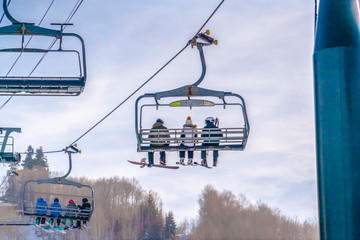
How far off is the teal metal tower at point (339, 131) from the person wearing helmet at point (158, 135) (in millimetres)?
7355

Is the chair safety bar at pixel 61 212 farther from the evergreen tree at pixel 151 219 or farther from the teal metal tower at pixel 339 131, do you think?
the evergreen tree at pixel 151 219

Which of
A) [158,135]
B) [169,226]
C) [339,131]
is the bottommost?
[169,226]

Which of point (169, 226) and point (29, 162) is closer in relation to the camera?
point (169, 226)

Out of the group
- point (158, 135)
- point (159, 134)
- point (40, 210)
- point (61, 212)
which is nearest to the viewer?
point (159, 134)

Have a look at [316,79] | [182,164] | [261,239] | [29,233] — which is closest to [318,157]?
[316,79]

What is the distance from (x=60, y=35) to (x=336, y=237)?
24.8 ft

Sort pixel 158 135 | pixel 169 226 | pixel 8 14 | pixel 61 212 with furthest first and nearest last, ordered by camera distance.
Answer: pixel 169 226 → pixel 61 212 → pixel 158 135 → pixel 8 14

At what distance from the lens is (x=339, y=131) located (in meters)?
3.08

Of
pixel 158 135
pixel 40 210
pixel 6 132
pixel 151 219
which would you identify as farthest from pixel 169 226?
pixel 158 135

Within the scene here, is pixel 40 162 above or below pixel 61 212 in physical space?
above

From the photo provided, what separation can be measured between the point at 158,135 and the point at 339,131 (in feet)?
25.6

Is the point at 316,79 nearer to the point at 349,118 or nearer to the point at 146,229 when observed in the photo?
the point at 349,118

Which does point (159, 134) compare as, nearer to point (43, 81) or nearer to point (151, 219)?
point (43, 81)

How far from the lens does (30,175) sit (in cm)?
10875
